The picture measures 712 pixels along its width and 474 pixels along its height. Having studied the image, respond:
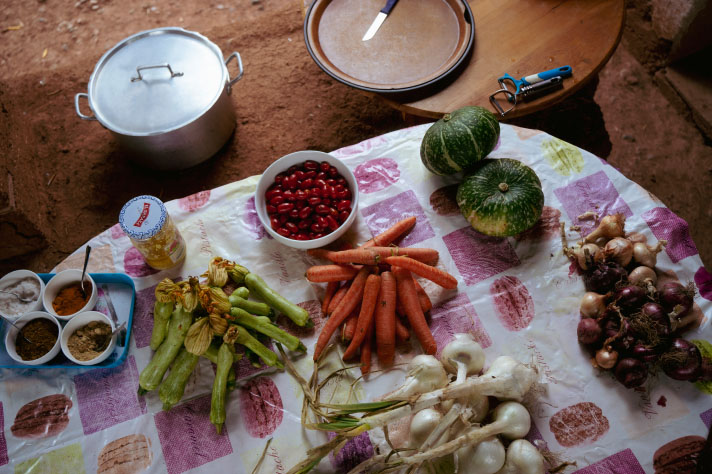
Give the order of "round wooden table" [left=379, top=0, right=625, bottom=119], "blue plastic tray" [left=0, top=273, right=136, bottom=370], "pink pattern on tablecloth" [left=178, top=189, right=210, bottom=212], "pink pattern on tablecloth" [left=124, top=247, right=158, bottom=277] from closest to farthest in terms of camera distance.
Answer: "blue plastic tray" [left=0, top=273, right=136, bottom=370] → "pink pattern on tablecloth" [left=124, top=247, right=158, bottom=277] → "pink pattern on tablecloth" [left=178, top=189, right=210, bottom=212] → "round wooden table" [left=379, top=0, right=625, bottom=119]

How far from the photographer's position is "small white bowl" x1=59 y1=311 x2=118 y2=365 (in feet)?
5.43

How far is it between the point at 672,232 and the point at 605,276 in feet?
1.21

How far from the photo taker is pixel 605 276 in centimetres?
174

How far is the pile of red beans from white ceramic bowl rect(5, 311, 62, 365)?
2.66 feet

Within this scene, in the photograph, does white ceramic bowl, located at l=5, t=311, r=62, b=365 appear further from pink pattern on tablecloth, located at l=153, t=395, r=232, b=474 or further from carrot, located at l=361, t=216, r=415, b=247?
carrot, located at l=361, t=216, r=415, b=247

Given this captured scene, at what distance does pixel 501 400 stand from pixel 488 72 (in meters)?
Answer: 1.39

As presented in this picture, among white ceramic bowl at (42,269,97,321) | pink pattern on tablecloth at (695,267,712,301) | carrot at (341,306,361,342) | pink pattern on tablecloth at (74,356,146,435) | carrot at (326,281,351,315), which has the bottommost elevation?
pink pattern on tablecloth at (74,356,146,435)

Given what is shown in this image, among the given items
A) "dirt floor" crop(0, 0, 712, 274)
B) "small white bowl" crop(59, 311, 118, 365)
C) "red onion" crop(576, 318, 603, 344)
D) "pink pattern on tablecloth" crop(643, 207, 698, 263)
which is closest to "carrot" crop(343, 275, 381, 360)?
"red onion" crop(576, 318, 603, 344)

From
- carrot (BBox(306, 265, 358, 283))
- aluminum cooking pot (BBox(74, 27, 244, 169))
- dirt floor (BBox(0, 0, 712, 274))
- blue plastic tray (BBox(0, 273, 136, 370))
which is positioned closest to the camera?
blue plastic tray (BBox(0, 273, 136, 370))

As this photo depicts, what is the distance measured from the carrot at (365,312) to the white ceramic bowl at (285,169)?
0.72 feet

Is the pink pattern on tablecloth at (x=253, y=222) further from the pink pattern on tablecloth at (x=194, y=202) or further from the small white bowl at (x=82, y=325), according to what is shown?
the small white bowl at (x=82, y=325)

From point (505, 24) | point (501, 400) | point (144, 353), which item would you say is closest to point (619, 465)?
point (501, 400)

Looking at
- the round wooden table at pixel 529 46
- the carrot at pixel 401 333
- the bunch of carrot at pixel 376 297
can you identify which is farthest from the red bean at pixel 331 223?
the round wooden table at pixel 529 46

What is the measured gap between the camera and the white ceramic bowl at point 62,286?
174 cm
